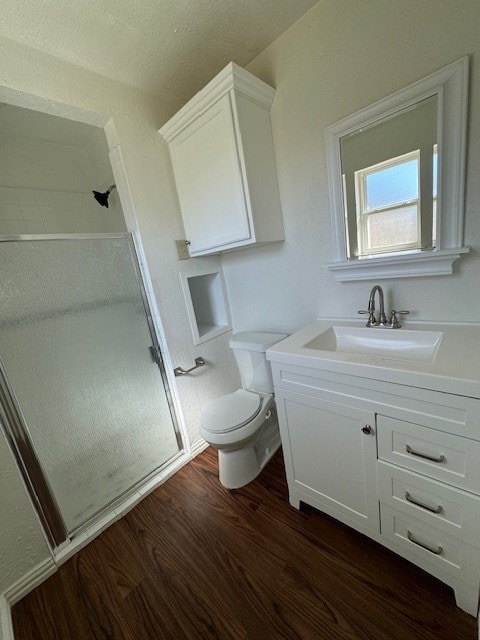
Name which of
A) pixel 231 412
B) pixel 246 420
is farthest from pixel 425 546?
pixel 231 412

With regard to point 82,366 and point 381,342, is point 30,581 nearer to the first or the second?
point 82,366

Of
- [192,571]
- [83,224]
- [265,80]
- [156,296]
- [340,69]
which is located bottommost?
[192,571]

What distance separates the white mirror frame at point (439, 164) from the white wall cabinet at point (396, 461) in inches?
22.8

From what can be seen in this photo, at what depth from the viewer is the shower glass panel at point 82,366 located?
1144 mm

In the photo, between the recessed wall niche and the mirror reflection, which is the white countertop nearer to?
the mirror reflection

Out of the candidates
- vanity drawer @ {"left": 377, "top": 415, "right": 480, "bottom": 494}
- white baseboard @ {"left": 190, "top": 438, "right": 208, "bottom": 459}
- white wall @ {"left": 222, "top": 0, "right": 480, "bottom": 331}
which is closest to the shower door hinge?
white baseboard @ {"left": 190, "top": 438, "right": 208, "bottom": 459}

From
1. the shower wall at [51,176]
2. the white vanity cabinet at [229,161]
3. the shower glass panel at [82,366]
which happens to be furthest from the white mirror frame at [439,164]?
the shower wall at [51,176]

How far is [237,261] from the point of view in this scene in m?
1.77

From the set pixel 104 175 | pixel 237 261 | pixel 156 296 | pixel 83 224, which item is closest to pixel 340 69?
pixel 237 261

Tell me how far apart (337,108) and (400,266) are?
776mm

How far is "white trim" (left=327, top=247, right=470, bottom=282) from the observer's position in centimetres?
103

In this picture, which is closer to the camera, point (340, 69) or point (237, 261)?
point (340, 69)

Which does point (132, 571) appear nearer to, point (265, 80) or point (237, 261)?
point (237, 261)

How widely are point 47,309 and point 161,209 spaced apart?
82cm
